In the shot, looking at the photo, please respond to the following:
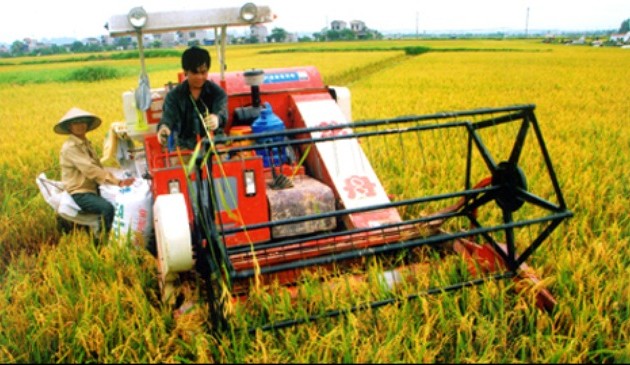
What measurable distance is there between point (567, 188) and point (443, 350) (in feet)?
8.54

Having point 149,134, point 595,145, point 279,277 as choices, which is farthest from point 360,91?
point 279,277

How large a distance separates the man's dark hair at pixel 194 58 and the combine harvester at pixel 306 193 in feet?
0.90

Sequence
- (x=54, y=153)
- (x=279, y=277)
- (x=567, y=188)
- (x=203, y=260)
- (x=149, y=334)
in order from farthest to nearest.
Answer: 1. (x=54, y=153)
2. (x=567, y=188)
3. (x=279, y=277)
4. (x=203, y=260)
5. (x=149, y=334)

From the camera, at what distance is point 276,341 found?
2451 mm

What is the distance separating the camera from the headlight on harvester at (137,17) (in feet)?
11.8

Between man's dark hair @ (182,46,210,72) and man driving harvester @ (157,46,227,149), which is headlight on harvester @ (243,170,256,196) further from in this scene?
man's dark hair @ (182,46,210,72)

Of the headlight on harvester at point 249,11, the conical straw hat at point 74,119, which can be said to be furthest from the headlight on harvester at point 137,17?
the conical straw hat at point 74,119

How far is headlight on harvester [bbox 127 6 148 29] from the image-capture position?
3592 millimetres

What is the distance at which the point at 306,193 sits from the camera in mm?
3516

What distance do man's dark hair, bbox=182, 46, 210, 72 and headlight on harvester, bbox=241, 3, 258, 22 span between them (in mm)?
448

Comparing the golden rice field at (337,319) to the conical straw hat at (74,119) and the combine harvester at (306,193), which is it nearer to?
the combine harvester at (306,193)

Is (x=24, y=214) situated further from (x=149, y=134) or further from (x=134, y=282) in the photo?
(x=134, y=282)

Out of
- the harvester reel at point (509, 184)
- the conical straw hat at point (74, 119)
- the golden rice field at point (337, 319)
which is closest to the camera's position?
the golden rice field at point (337, 319)

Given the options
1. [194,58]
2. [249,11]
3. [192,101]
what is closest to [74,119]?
[192,101]
